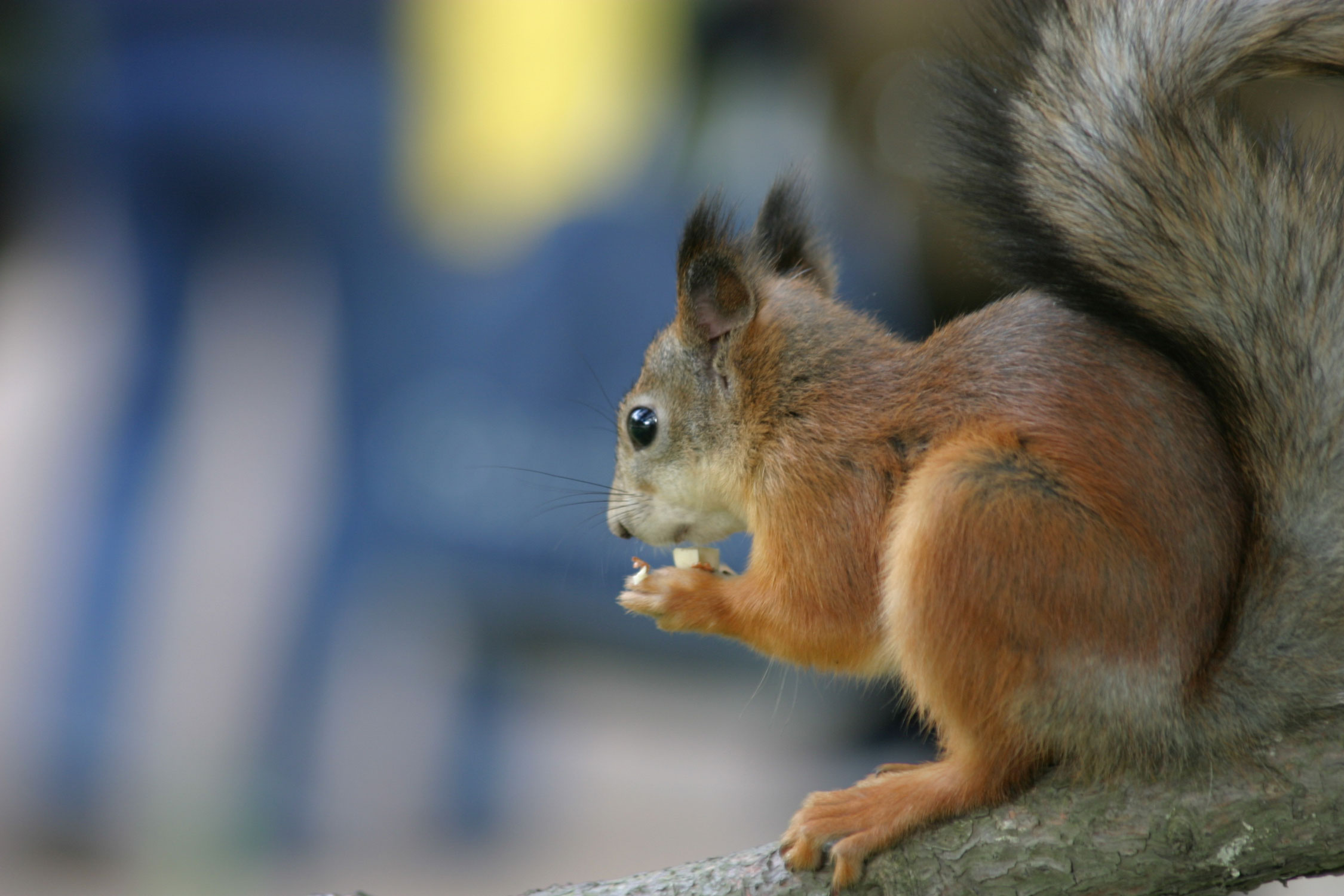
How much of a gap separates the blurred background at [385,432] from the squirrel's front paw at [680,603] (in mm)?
1363

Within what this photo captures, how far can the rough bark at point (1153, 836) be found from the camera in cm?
91

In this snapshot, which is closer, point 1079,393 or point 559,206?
point 1079,393

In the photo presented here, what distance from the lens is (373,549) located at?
2.77 metres

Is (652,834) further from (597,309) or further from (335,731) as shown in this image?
(597,309)

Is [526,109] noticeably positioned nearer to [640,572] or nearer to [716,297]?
[716,297]

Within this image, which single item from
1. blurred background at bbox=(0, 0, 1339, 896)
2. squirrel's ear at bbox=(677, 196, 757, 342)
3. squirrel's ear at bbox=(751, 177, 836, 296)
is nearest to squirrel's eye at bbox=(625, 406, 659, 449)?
squirrel's ear at bbox=(677, 196, 757, 342)

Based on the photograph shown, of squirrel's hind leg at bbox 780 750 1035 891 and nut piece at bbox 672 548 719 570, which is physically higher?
nut piece at bbox 672 548 719 570

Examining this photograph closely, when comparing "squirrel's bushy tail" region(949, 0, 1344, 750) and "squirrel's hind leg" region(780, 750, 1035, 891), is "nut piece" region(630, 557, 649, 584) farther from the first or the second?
"squirrel's bushy tail" region(949, 0, 1344, 750)

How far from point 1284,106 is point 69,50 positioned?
3112 mm

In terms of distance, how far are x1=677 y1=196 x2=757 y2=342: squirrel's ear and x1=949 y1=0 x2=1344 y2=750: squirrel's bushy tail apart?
35cm

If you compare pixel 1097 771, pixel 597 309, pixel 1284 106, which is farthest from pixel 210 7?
pixel 1097 771

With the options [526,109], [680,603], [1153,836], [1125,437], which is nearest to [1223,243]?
[1125,437]

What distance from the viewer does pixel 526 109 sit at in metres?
2.87

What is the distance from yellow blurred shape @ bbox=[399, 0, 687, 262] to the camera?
2828mm
